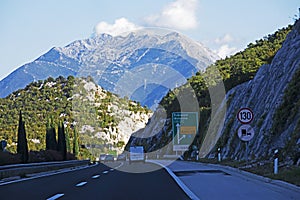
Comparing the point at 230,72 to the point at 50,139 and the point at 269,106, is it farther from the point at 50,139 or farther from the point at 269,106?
the point at 269,106

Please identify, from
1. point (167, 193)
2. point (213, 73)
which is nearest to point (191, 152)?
point (213, 73)

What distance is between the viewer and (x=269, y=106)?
37625 mm

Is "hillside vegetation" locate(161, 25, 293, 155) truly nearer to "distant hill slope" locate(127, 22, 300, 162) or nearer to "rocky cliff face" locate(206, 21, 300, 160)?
"distant hill slope" locate(127, 22, 300, 162)

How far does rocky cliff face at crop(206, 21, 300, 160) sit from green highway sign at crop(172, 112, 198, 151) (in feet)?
26.1

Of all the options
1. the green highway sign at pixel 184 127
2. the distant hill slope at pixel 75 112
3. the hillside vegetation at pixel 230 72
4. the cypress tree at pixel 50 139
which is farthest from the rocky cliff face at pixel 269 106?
the distant hill slope at pixel 75 112

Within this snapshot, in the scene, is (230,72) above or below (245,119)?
above

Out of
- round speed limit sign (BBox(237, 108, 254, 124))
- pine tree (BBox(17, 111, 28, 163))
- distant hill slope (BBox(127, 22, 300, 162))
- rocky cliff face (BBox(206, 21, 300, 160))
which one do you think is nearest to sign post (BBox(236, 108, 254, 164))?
round speed limit sign (BBox(237, 108, 254, 124))

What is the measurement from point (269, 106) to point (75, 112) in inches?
3661

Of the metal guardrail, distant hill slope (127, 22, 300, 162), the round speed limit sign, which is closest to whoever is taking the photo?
the round speed limit sign

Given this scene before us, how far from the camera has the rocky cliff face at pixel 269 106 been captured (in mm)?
29312

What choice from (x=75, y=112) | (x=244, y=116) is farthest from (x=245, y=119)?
(x=75, y=112)

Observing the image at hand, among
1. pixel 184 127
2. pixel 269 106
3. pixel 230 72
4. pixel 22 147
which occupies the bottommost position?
pixel 22 147

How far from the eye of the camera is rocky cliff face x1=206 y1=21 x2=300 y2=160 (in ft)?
96.2

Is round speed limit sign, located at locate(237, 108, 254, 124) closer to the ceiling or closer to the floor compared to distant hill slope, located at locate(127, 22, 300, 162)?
closer to the floor
